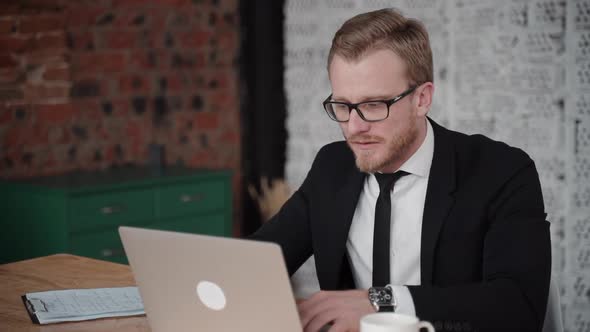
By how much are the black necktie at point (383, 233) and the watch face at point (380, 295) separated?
0.38 metres

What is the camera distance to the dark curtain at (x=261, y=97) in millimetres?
4934

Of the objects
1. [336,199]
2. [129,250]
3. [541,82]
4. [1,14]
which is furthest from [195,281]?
[1,14]

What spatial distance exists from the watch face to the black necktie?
0.38 m

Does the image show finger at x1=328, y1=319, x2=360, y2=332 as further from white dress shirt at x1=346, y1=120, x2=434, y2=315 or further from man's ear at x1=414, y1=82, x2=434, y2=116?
Result: man's ear at x1=414, y1=82, x2=434, y2=116

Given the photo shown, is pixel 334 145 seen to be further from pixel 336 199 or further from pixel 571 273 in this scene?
pixel 571 273

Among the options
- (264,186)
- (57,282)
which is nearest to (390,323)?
(57,282)

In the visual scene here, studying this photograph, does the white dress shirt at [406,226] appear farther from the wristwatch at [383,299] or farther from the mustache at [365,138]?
the wristwatch at [383,299]

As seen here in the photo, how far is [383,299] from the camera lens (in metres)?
1.68

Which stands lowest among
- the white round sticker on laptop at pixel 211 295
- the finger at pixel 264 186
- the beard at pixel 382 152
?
the finger at pixel 264 186

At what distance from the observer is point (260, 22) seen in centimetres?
500

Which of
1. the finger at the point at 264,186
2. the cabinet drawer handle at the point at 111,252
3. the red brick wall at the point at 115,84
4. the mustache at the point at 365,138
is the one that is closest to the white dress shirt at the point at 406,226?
the mustache at the point at 365,138

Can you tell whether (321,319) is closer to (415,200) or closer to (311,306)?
(311,306)

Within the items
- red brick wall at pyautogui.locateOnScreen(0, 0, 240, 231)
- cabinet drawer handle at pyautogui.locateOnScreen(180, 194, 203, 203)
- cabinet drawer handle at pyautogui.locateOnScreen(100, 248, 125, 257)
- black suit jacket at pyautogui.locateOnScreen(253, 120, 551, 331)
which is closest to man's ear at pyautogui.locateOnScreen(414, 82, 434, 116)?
black suit jacket at pyautogui.locateOnScreen(253, 120, 551, 331)

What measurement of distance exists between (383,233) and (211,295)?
0.66 metres
